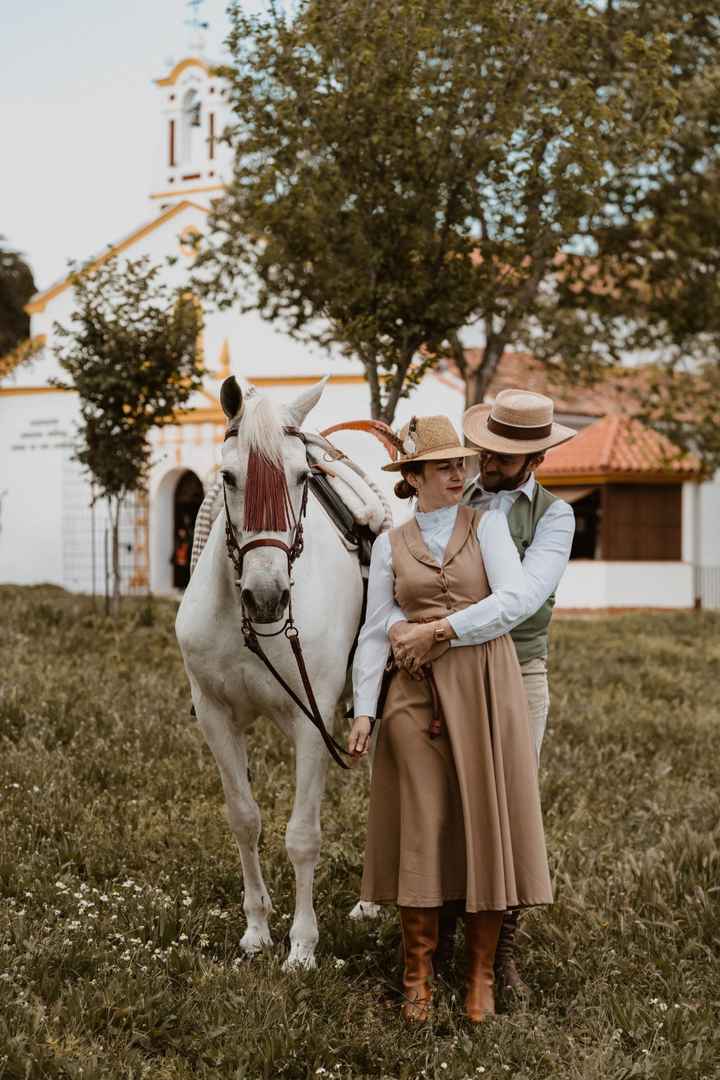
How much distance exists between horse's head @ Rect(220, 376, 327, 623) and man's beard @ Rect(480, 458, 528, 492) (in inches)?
28.0

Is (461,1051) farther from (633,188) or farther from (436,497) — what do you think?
(633,188)

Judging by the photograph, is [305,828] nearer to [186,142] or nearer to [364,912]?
[364,912]

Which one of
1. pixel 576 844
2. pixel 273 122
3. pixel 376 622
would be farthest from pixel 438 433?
pixel 273 122

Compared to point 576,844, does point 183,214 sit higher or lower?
higher

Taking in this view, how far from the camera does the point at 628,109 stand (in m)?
12.7

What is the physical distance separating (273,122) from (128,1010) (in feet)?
28.5

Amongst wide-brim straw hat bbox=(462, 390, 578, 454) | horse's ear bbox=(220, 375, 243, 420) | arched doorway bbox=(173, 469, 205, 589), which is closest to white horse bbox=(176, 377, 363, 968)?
horse's ear bbox=(220, 375, 243, 420)

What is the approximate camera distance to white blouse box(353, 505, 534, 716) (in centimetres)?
426

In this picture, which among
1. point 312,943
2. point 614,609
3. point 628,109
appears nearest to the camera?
point 312,943

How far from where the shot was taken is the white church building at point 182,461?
85.1 ft

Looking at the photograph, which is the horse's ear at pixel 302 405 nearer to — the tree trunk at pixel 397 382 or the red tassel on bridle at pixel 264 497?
the red tassel on bridle at pixel 264 497

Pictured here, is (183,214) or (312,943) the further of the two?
(183,214)

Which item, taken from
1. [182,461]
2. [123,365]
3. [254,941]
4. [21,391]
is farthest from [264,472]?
[21,391]

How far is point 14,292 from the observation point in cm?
3812
